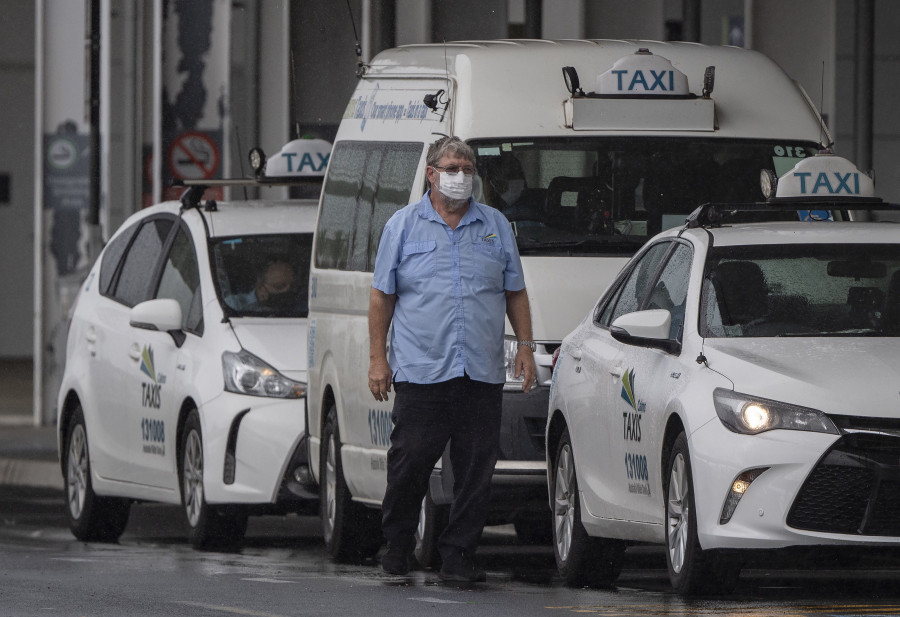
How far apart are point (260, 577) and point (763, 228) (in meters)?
2.53

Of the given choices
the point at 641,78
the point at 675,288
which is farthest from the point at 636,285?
Result: the point at 641,78

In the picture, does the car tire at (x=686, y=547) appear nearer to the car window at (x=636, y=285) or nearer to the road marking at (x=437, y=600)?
the road marking at (x=437, y=600)

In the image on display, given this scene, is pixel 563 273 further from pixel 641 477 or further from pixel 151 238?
pixel 151 238

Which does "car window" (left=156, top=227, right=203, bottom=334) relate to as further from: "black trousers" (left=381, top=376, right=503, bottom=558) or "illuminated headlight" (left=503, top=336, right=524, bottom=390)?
"black trousers" (left=381, top=376, right=503, bottom=558)

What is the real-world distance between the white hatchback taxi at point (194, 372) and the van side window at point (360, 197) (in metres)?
0.75

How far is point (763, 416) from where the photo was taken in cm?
803

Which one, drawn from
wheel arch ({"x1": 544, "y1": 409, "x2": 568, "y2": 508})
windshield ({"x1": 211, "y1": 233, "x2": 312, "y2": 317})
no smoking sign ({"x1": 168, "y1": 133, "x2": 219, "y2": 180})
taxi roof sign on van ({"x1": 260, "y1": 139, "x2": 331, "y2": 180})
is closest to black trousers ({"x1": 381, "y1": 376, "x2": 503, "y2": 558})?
wheel arch ({"x1": 544, "y1": 409, "x2": 568, "y2": 508})

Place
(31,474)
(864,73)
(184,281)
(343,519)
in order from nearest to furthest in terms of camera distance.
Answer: (343,519)
(184,281)
(31,474)
(864,73)

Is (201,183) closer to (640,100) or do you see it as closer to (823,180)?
(640,100)

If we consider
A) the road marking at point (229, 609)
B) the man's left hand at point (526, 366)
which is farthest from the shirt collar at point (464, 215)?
the road marking at point (229, 609)

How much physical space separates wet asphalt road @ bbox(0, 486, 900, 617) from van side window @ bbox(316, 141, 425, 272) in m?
1.46

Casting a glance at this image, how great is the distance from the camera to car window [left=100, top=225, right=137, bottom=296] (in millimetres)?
13648

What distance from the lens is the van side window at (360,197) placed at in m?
10.7

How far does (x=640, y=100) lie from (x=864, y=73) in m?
9.75
